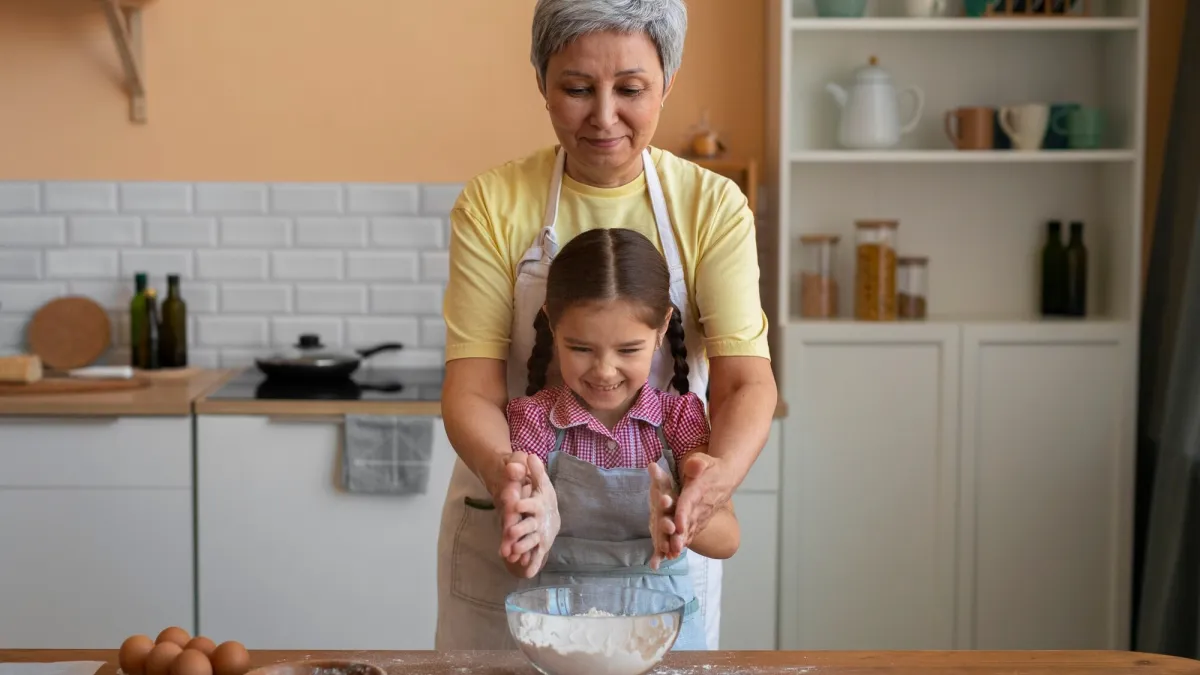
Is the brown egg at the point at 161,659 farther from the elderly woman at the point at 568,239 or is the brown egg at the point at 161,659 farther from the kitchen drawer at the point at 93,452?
the kitchen drawer at the point at 93,452

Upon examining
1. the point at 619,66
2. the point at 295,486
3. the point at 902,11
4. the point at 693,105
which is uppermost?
the point at 902,11

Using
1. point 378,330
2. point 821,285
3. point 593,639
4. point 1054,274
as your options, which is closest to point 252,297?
point 378,330

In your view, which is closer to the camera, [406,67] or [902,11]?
[902,11]

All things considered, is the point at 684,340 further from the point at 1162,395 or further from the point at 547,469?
the point at 1162,395

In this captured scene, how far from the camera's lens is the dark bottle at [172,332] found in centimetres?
372

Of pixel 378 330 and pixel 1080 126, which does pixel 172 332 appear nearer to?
pixel 378 330

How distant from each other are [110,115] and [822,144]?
2.08 m

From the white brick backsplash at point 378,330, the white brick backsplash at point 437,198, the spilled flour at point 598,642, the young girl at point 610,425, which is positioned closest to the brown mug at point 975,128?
the white brick backsplash at point 437,198

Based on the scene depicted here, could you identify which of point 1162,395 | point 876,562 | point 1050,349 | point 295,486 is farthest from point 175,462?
point 1162,395

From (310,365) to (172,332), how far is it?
22.3 inches

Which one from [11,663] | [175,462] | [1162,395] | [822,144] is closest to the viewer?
[11,663]

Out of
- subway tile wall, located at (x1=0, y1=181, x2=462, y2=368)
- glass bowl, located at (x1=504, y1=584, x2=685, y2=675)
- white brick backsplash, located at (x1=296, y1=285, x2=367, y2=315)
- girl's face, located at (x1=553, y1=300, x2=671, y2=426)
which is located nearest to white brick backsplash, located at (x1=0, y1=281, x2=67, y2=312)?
subway tile wall, located at (x1=0, y1=181, x2=462, y2=368)

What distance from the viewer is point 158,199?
379cm

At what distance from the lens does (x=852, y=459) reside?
341 centimetres
